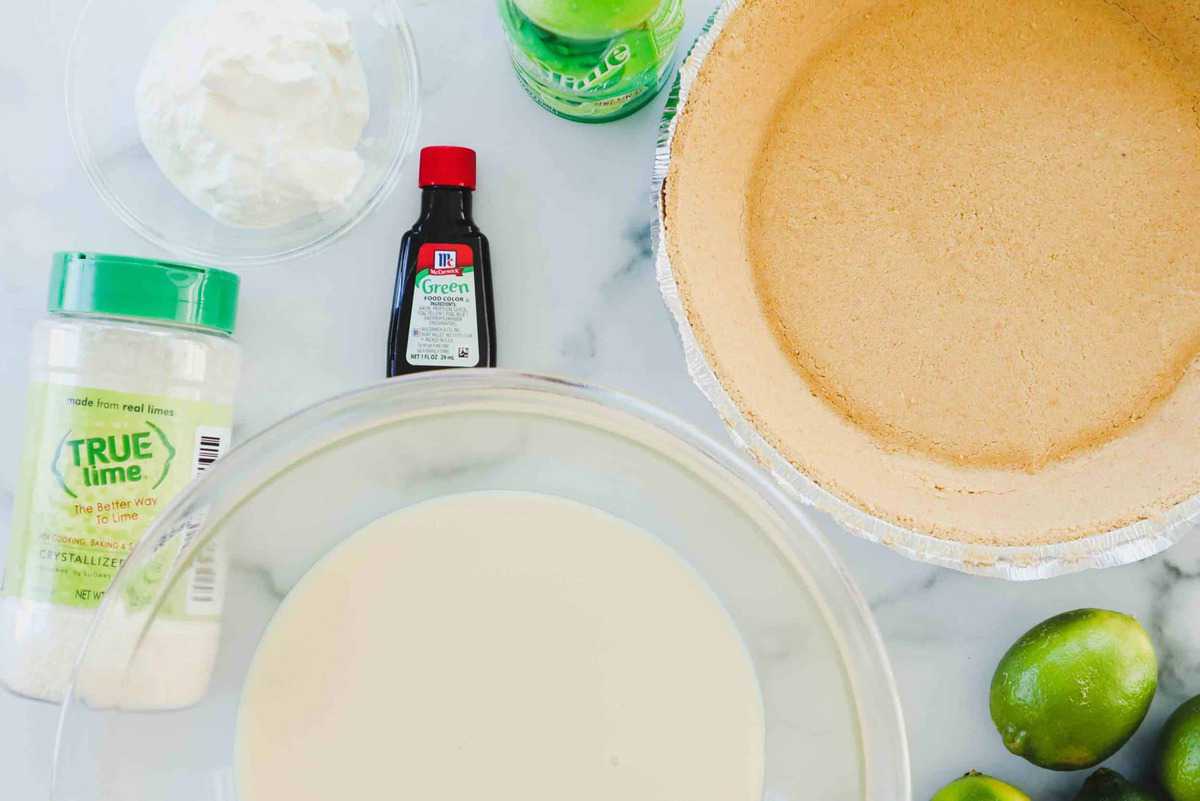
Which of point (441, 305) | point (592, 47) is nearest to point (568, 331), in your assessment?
point (441, 305)

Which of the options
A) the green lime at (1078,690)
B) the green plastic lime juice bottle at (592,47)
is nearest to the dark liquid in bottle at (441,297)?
the green plastic lime juice bottle at (592,47)

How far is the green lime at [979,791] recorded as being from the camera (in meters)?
0.84

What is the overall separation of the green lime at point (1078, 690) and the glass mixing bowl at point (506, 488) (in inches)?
4.6

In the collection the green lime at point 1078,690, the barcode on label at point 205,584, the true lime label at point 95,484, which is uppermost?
the true lime label at point 95,484

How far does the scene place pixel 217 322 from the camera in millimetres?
836

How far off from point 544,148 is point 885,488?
0.38 meters

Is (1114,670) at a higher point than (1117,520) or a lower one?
lower

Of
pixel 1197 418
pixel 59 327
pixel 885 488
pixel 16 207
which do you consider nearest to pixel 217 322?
pixel 59 327

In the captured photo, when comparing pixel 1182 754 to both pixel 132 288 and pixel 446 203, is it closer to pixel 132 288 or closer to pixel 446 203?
pixel 446 203

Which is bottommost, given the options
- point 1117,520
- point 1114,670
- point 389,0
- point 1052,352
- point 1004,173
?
point 1114,670

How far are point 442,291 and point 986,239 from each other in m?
0.42

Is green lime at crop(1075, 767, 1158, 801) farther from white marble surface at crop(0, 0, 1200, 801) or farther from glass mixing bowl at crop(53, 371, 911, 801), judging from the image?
glass mixing bowl at crop(53, 371, 911, 801)

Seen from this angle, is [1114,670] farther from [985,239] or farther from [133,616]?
[133,616]

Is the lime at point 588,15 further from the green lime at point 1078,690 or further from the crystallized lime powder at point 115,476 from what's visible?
the green lime at point 1078,690
